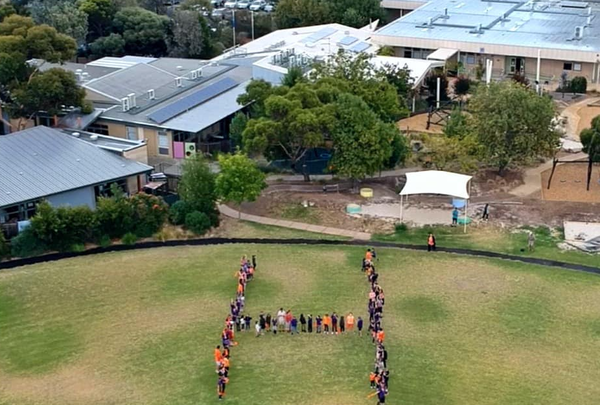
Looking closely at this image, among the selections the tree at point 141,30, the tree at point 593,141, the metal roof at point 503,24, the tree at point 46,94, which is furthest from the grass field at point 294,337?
the tree at point 141,30

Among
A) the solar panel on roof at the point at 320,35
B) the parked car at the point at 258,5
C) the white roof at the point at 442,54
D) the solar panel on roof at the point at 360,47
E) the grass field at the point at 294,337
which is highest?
the parked car at the point at 258,5

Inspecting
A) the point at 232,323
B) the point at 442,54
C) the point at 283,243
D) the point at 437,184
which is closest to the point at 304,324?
the point at 232,323

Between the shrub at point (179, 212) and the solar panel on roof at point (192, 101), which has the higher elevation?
the solar panel on roof at point (192, 101)

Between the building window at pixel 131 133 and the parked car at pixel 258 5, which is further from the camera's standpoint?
the parked car at pixel 258 5

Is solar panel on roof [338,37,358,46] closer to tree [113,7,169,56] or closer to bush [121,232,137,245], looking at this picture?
tree [113,7,169,56]

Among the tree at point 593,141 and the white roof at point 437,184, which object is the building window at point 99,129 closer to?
the white roof at point 437,184

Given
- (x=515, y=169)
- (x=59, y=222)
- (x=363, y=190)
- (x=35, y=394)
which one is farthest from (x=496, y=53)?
(x=35, y=394)

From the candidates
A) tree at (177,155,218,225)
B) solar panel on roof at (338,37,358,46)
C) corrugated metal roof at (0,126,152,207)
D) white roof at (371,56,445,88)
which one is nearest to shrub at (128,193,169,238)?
tree at (177,155,218,225)
